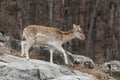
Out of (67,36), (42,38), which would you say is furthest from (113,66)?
(42,38)

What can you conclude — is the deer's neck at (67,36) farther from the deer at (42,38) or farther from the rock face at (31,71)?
the rock face at (31,71)

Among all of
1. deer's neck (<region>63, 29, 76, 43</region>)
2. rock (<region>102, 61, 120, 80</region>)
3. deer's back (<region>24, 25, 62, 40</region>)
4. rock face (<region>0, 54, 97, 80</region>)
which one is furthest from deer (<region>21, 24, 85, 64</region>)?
rock (<region>102, 61, 120, 80</region>)

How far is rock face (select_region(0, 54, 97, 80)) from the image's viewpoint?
48.5 ft

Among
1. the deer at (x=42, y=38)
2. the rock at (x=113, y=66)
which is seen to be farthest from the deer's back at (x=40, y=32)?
the rock at (x=113, y=66)

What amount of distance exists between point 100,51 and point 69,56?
72.6 feet

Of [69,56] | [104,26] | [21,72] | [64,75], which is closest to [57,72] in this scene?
[64,75]

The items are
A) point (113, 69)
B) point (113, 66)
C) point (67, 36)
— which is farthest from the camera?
point (113, 66)

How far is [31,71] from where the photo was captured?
15.1m

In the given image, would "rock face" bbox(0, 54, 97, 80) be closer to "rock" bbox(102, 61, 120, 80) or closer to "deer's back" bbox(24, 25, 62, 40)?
"deer's back" bbox(24, 25, 62, 40)

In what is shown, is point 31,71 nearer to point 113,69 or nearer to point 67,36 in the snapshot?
point 67,36

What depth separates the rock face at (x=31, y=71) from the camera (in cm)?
1478

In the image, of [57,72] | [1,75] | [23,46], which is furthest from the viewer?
[23,46]

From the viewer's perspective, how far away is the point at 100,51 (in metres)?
42.0

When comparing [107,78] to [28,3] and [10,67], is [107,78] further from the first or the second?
[28,3]
